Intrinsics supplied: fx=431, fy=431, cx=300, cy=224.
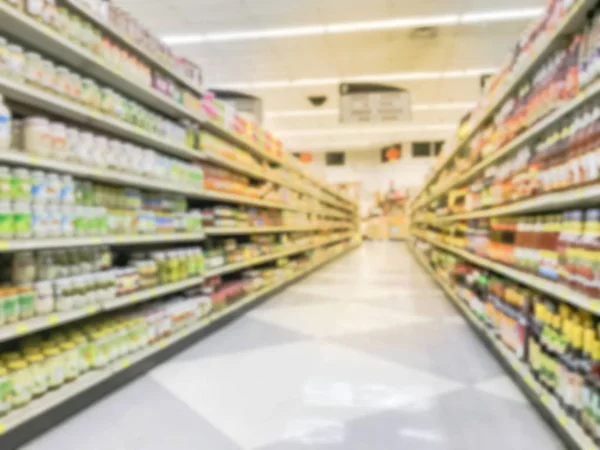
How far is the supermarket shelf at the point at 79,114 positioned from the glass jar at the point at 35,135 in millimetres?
107

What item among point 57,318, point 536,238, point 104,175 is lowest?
point 57,318

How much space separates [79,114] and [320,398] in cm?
196

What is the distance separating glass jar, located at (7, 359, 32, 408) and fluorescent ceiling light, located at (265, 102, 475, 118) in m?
11.0

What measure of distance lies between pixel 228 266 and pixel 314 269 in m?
4.61

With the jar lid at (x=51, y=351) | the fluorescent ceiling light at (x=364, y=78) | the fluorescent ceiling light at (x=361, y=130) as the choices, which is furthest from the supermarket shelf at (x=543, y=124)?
the fluorescent ceiling light at (x=361, y=130)

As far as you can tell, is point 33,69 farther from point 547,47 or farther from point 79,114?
point 547,47

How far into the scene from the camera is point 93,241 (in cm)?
225

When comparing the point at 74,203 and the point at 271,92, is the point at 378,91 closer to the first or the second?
the point at 271,92

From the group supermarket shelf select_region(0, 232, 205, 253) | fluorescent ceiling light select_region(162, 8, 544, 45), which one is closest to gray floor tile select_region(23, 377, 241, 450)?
supermarket shelf select_region(0, 232, 205, 253)

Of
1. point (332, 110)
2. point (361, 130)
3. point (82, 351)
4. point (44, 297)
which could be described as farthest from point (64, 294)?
point (361, 130)

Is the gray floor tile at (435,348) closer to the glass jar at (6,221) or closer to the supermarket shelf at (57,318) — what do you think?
the supermarket shelf at (57,318)

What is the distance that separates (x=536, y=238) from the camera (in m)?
2.29

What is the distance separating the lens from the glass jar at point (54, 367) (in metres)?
2.00

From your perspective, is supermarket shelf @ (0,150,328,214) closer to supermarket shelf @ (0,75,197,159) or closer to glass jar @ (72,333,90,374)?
supermarket shelf @ (0,75,197,159)
